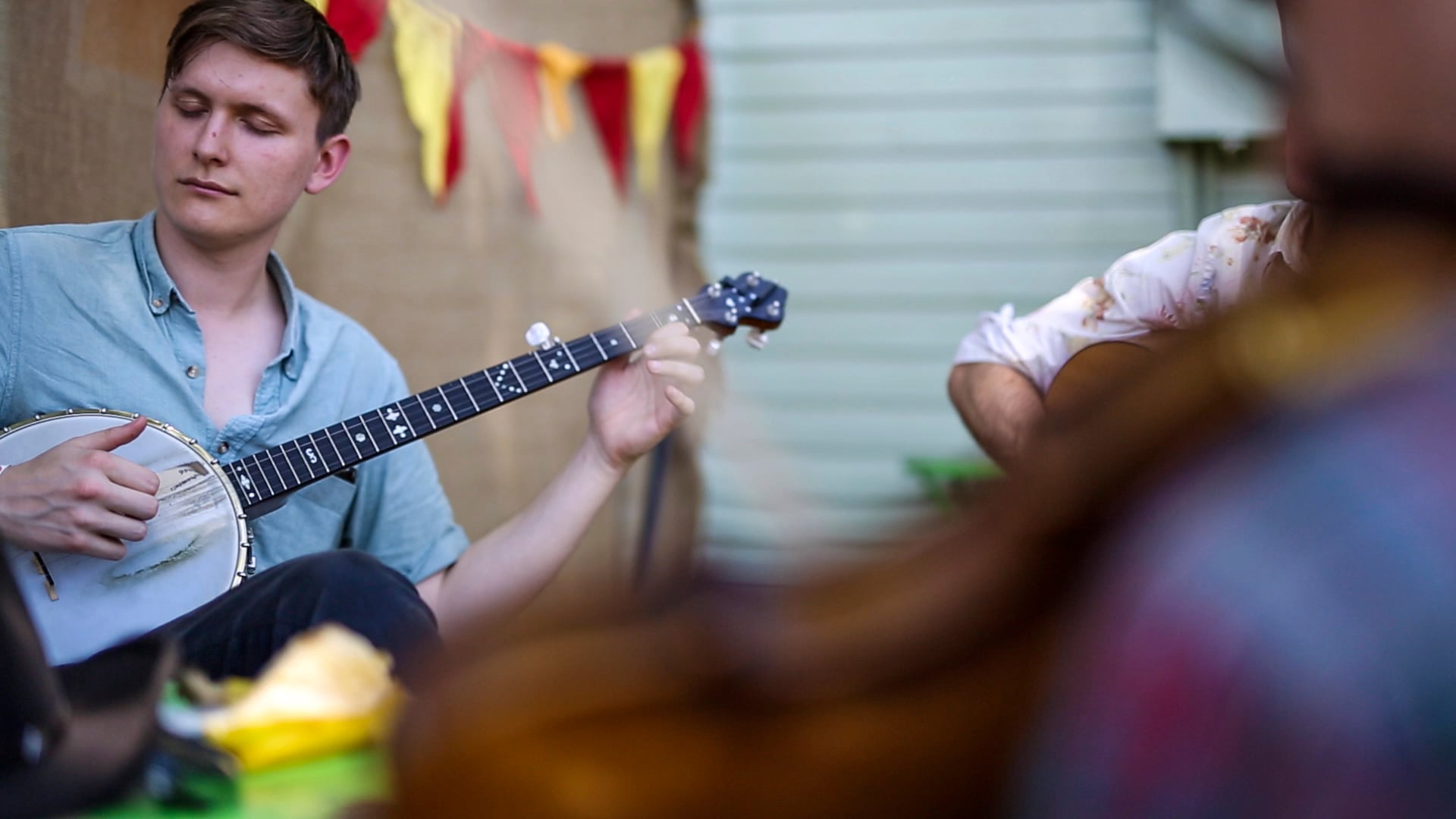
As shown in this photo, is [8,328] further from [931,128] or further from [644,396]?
[931,128]

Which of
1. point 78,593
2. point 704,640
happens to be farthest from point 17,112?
point 704,640

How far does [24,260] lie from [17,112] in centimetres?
37

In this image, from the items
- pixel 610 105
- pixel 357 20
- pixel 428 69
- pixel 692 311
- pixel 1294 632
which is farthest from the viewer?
pixel 610 105

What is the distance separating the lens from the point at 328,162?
5.93ft

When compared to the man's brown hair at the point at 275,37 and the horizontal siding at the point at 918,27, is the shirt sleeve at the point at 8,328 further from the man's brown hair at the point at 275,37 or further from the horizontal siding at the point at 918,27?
the horizontal siding at the point at 918,27

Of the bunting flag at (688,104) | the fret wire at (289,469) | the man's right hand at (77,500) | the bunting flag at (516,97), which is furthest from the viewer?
the bunting flag at (688,104)

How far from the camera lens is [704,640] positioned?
0.33 m

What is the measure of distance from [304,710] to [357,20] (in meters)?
1.75

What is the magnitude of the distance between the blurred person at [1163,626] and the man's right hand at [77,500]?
1.23 metres

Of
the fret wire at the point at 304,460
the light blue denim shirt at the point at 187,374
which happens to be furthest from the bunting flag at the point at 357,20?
the fret wire at the point at 304,460

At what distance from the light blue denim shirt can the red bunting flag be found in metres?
0.58

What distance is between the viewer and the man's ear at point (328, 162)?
178 cm

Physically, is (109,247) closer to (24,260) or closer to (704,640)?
(24,260)

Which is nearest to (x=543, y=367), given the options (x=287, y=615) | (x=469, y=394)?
(x=469, y=394)
